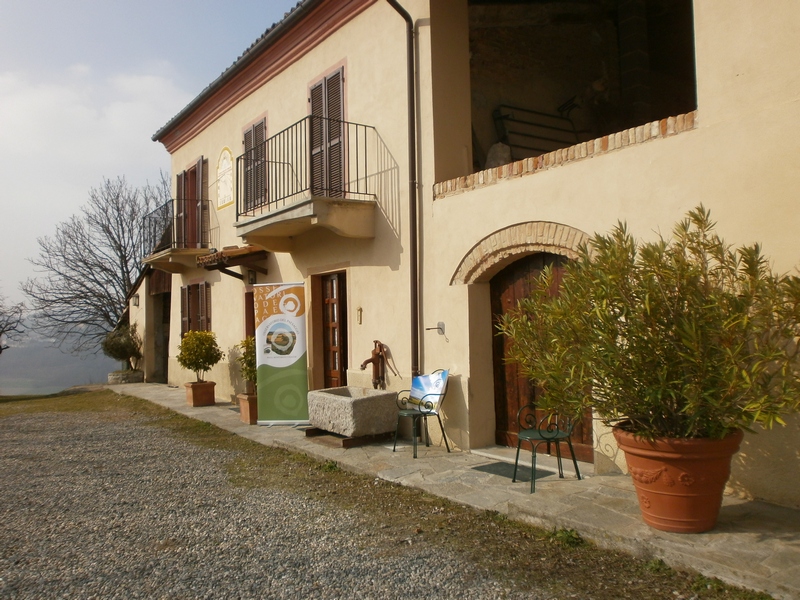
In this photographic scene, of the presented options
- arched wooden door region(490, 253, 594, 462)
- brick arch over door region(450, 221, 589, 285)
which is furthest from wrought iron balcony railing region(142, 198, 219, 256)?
arched wooden door region(490, 253, 594, 462)

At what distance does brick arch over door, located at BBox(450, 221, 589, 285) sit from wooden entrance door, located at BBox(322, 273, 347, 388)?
273 cm

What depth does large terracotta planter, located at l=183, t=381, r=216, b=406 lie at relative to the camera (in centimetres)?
1161

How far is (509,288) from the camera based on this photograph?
A: 268 inches

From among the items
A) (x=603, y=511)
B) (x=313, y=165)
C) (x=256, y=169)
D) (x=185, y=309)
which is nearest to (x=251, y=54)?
(x=256, y=169)

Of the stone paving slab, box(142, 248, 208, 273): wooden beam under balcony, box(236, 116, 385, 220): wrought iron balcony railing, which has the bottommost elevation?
the stone paving slab

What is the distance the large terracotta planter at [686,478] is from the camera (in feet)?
12.8

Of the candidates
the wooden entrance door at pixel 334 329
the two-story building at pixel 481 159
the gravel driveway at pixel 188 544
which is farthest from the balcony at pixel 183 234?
the gravel driveway at pixel 188 544

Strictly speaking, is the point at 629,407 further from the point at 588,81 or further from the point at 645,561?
the point at 588,81

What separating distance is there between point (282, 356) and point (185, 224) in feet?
21.1

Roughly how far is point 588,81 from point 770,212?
5690 mm

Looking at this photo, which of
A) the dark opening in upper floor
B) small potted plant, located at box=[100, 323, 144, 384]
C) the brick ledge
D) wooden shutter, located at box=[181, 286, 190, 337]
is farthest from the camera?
small potted plant, located at box=[100, 323, 144, 384]

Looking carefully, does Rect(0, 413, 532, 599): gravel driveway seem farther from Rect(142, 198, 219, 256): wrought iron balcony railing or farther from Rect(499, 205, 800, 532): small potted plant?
Rect(142, 198, 219, 256): wrought iron balcony railing

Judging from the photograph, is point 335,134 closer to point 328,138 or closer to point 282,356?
point 328,138

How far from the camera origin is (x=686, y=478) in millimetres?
3938
